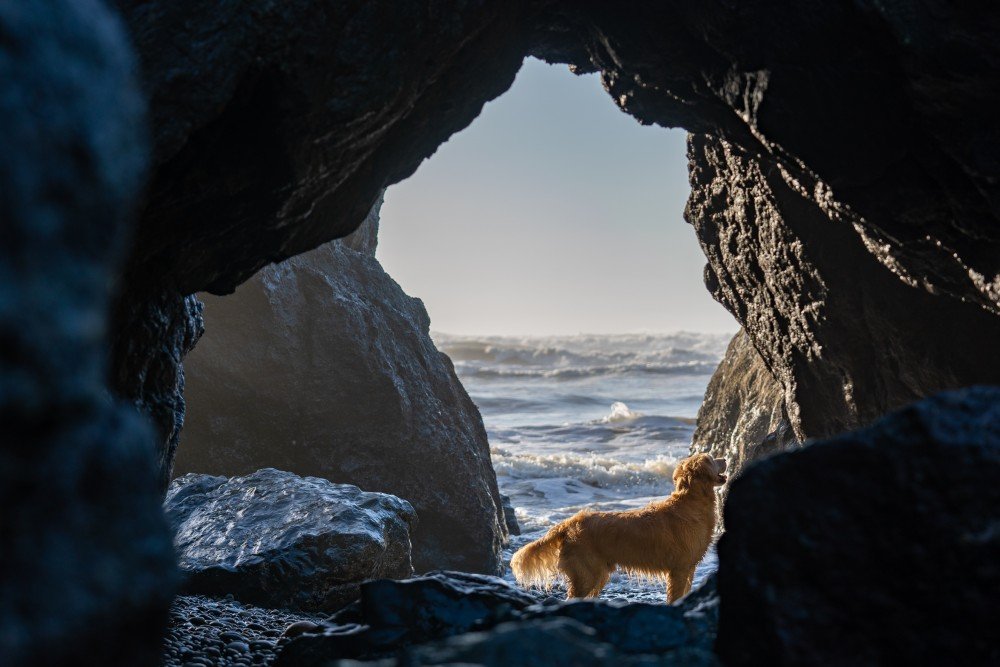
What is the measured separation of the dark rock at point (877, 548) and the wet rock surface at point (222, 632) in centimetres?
334

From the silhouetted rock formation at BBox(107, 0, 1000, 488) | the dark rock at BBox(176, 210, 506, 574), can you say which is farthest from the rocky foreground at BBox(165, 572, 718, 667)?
the dark rock at BBox(176, 210, 506, 574)

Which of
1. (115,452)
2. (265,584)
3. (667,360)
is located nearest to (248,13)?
(115,452)

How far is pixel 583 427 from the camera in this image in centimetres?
2788

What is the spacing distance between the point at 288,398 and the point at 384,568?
4.18 metres

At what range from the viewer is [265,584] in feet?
21.5

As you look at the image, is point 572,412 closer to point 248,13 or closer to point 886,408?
point 886,408

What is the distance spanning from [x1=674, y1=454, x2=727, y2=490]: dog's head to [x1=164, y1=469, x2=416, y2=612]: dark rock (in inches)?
113

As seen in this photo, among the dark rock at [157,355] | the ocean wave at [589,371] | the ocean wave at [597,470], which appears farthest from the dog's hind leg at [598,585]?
the ocean wave at [589,371]

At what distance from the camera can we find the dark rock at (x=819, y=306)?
5891mm

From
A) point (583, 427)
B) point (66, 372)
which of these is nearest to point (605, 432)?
point (583, 427)

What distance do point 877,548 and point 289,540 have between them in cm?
557

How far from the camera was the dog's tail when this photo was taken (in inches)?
301

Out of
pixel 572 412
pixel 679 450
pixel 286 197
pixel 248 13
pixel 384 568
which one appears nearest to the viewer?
pixel 248 13

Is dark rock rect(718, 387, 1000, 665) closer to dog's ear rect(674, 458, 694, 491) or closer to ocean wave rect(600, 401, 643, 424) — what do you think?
dog's ear rect(674, 458, 694, 491)
